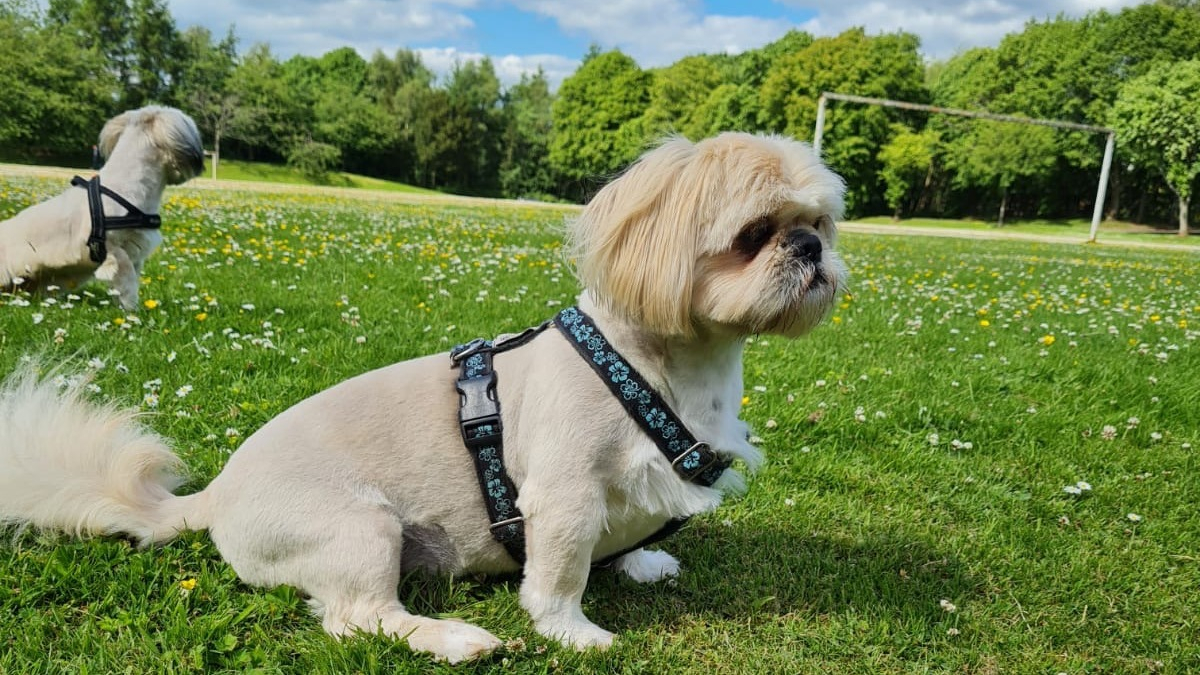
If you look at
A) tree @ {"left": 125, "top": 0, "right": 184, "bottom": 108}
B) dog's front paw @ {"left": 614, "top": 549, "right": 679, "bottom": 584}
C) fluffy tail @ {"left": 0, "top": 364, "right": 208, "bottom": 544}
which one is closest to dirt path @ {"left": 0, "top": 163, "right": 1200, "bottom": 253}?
dog's front paw @ {"left": 614, "top": 549, "right": 679, "bottom": 584}

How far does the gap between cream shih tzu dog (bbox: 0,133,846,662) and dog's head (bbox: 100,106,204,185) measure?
4811mm

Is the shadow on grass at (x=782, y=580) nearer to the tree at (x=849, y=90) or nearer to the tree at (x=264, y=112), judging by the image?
the tree at (x=849, y=90)

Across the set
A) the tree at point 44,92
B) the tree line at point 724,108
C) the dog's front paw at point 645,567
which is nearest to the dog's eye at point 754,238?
the dog's front paw at point 645,567

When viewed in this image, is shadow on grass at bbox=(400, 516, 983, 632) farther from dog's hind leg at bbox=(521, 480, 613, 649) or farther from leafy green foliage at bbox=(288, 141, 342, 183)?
leafy green foliage at bbox=(288, 141, 342, 183)

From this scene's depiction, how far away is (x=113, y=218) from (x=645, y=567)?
19.9 feet

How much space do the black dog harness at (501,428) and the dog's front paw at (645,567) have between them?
0.33m

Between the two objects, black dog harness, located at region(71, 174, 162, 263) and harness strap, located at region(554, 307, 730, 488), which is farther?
black dog harness, located at region(71, 174, 162, 263)

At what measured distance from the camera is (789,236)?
2348 mm

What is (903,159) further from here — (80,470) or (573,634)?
(80,470)

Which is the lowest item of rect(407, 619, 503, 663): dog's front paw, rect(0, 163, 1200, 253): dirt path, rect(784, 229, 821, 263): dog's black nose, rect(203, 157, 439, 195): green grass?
rect(407, 619, 503, 663): dog's front paw

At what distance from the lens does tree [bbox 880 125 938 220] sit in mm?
52312

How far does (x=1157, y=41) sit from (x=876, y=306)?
5922 centimetres

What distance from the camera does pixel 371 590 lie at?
248 centimetres

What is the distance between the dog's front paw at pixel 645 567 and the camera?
10.2ft
